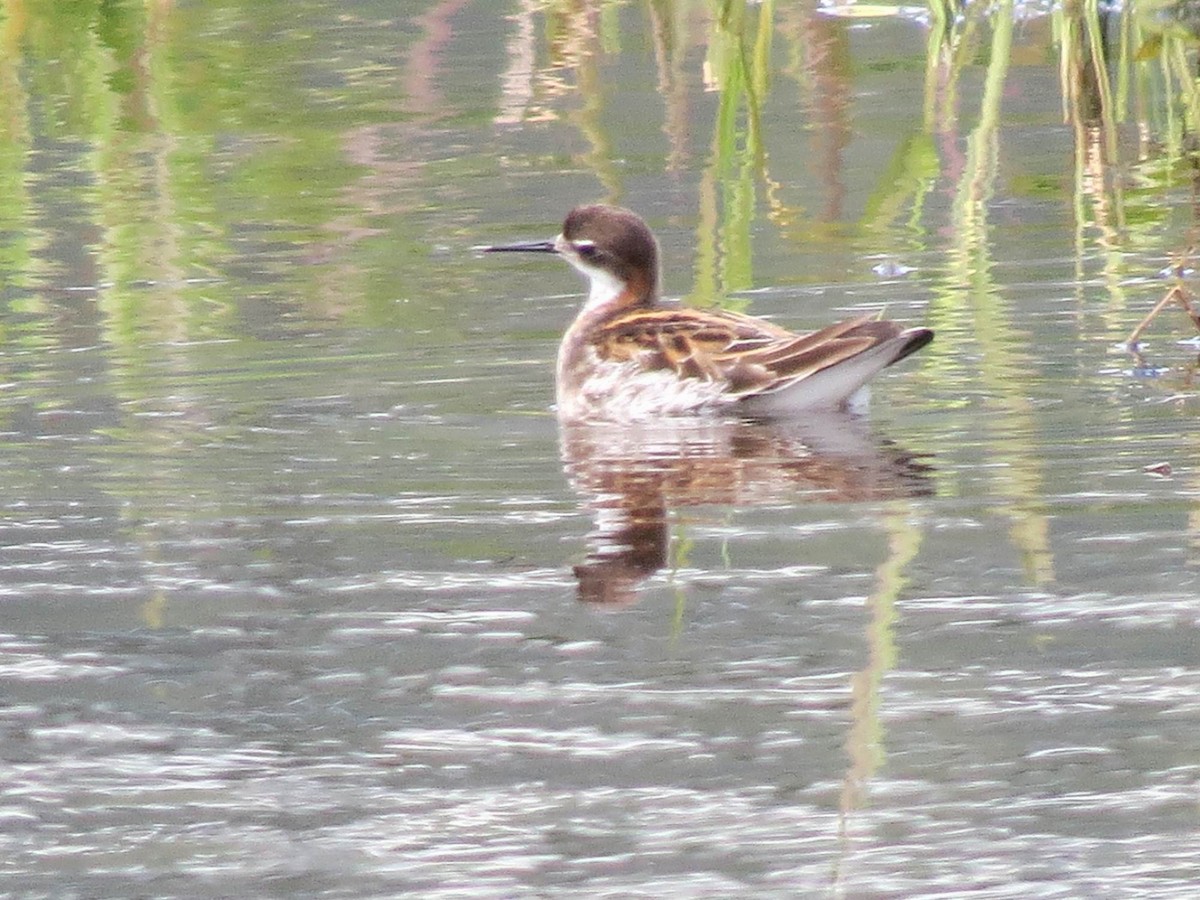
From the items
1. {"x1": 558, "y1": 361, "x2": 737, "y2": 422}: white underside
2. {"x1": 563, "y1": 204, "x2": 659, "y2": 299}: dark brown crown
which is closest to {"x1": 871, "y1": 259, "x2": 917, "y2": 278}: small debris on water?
{"x1": 563, "y1": 204, "x2": 659, "y2": 299}: dark brown crown

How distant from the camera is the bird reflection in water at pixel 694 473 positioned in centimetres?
599

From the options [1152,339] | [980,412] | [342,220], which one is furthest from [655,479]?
[342,220]

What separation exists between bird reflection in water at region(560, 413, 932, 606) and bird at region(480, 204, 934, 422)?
0.09m

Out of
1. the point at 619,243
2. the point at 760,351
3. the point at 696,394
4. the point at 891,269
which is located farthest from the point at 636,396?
the point at 891,269

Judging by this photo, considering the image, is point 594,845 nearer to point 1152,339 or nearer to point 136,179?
point 1152,339

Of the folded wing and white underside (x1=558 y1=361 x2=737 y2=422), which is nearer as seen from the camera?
the folded wing

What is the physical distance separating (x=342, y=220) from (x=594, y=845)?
23.3 feet

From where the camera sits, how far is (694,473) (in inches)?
276

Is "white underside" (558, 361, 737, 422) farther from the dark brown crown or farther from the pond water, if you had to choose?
the dark brown crown

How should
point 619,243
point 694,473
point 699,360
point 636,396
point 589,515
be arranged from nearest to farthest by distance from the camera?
point 589,515, point 694,473, point 699,360, point 636,396, point 619,243

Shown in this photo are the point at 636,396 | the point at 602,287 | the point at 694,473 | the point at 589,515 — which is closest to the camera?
the point at 589,515

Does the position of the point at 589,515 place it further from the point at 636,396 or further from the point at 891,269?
the point at 891,269

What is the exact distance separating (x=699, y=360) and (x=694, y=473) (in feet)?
3.52

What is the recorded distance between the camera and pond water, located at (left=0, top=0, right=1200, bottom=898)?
4.29 m
